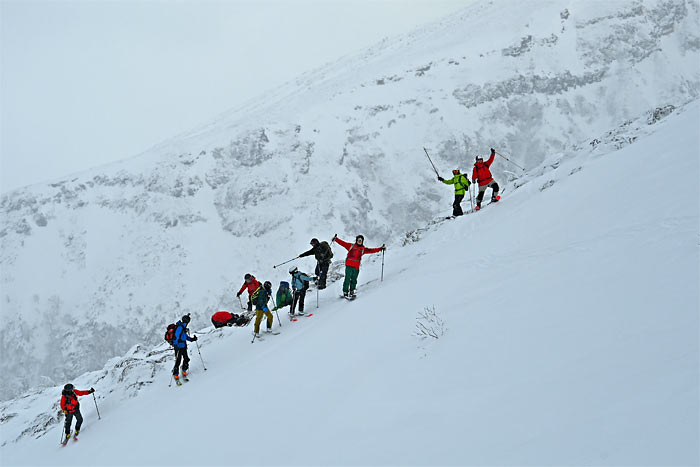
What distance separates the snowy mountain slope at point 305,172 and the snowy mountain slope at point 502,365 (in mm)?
24257

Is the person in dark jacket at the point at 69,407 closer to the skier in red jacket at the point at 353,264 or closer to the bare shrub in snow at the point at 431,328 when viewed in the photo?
the skier in red jacket at the point at 353,264

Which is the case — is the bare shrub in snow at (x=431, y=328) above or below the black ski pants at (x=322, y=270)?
above

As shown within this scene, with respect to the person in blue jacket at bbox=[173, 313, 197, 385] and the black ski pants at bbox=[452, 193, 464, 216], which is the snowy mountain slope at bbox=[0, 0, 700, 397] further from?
the person in blue jacket at bbox=[173, 313, 197, 385]

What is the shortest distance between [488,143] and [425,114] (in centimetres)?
690

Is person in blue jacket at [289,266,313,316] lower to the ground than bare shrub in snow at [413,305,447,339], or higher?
lower

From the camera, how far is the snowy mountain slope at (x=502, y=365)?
3582mm

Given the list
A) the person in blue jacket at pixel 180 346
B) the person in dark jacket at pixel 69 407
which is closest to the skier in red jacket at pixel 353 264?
the person in blue jacket at pixel 180 346

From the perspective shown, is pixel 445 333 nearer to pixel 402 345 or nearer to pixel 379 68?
pixel 402 345

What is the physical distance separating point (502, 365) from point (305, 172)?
3738cm

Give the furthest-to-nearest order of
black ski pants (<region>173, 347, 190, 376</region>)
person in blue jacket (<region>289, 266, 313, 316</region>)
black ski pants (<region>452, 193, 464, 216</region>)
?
black ski pants (<region>452, 193, 464, 216</region>) < person in blue jacket (<region>289, 266, 313, 316</region>) < black ski pants (<region>173, 347, 190, 376</region>)

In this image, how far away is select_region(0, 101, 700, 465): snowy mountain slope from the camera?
358 centimetres

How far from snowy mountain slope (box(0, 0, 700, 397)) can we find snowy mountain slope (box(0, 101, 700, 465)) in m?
24.3

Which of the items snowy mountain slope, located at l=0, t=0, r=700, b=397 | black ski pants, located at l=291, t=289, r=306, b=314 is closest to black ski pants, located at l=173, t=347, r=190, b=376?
black ski pants, located at l=291, t=289, r=306, b=314

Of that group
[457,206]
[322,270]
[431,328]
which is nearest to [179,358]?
[322,270]
